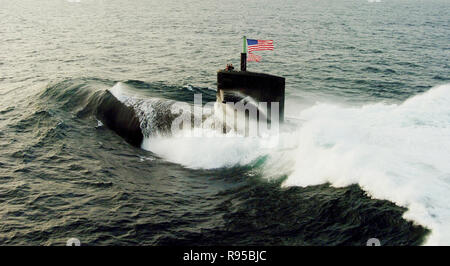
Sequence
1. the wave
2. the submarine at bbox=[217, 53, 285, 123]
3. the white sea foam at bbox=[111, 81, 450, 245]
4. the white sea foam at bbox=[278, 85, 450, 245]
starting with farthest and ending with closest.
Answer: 1. the submarine at bbox=[217, 53, 285, 123]
2. the wave
3. the white sea foam at bbox=[111, 81, 450, 245]
4. the white sea foam at bbox=[278, 85, 450, 245]

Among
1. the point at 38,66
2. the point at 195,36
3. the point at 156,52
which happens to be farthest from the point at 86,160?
the point at 195,36

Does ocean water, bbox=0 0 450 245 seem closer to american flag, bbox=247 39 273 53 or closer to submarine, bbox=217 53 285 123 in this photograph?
submarine, bbox=217 53 285 123

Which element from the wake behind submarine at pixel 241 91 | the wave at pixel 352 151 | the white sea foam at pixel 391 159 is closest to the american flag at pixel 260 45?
the wake behind submarine at pixel 241 91

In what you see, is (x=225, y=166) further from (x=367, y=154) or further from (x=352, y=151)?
(x=367, y=154)

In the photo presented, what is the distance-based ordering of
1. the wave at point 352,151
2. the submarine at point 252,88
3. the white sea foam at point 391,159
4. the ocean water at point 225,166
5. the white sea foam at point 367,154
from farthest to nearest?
the submarine at point 252,88 < the wave at point 352,151 < the white sea foam at point 367,154 < the white sea foam at point 391,159 < the ocean water at point 225,166

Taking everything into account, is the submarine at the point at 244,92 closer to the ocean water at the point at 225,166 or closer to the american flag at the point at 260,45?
the american flag at the point at 260,45

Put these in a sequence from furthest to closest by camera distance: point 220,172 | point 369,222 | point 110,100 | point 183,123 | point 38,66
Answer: point 38,66 → point 110,100 → point 183,123 → point 220,172 → point 369,222

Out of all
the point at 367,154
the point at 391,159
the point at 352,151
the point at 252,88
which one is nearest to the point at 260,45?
the point at 252,88

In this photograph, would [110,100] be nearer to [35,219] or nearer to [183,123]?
[183,123]

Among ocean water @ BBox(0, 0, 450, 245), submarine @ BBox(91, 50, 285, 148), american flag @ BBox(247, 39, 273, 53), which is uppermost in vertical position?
american flag @ BBox(247, 39, 273, 53)

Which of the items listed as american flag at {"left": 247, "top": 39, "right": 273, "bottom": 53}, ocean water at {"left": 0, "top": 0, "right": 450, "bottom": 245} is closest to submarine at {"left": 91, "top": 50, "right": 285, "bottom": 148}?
american flag at {"left": 247, "top": 39, "right": 273, "bottom": 53}

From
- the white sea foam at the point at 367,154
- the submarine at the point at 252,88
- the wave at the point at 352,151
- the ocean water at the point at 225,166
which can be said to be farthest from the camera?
the submarine at the point at 252,88
